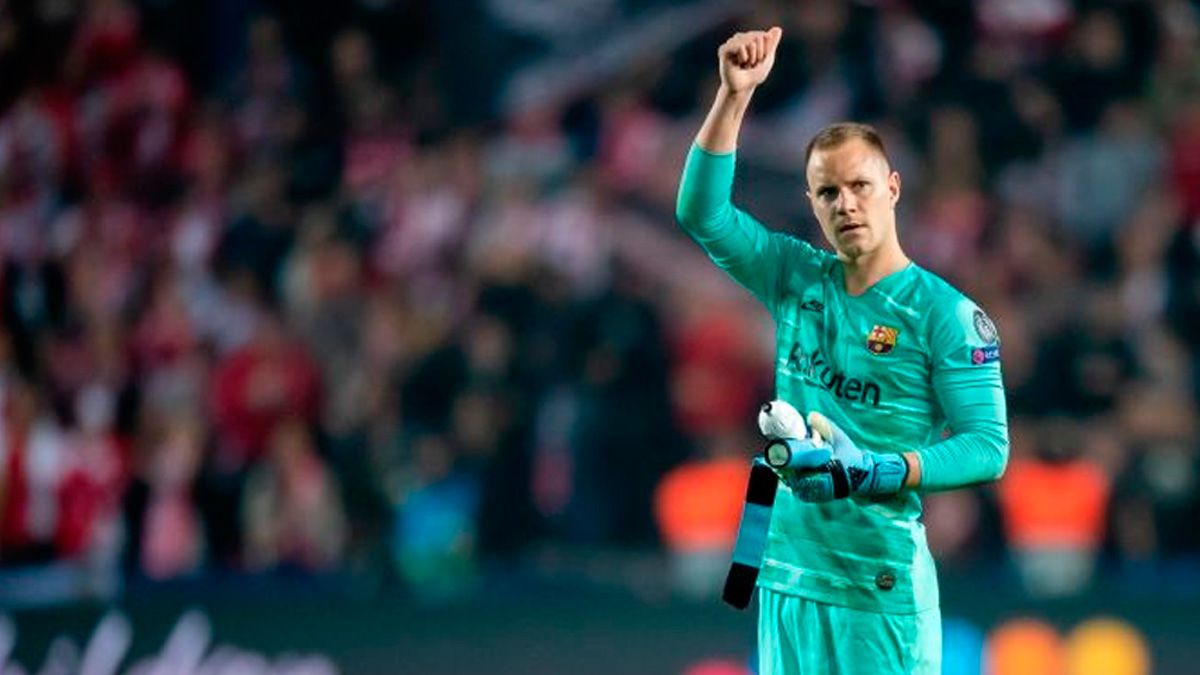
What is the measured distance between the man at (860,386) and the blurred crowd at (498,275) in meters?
4.49

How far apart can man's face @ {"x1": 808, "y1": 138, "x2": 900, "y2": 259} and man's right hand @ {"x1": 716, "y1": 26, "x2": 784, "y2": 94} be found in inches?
9.4

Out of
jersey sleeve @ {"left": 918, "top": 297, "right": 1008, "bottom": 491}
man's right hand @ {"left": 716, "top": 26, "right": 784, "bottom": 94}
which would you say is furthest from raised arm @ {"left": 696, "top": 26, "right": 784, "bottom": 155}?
jersey sleeve @ {"left": 918, "top": 297, "right": 1008, "bottom": 491}

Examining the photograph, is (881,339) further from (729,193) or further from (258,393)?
(258,393)

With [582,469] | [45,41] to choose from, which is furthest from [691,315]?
[45,41]

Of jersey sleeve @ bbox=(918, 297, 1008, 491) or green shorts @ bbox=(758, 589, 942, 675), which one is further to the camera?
green shorts @ bbox=(758, 589, 942, 675)

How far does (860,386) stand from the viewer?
5.05 metres

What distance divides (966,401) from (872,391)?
25cm

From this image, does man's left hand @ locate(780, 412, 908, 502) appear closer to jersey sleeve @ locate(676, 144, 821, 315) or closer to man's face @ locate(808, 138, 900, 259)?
man's face @ locate(808, 138, 900, 259)

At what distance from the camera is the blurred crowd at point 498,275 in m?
10.2

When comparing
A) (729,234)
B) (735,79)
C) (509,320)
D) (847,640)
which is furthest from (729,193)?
(509,320)

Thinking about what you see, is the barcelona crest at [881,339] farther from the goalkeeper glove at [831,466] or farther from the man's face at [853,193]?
the goalkeeper glove at [831,466]

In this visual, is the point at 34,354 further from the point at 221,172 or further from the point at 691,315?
the point at 691,315

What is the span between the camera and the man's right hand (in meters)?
5.02

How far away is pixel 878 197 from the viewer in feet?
16.5
